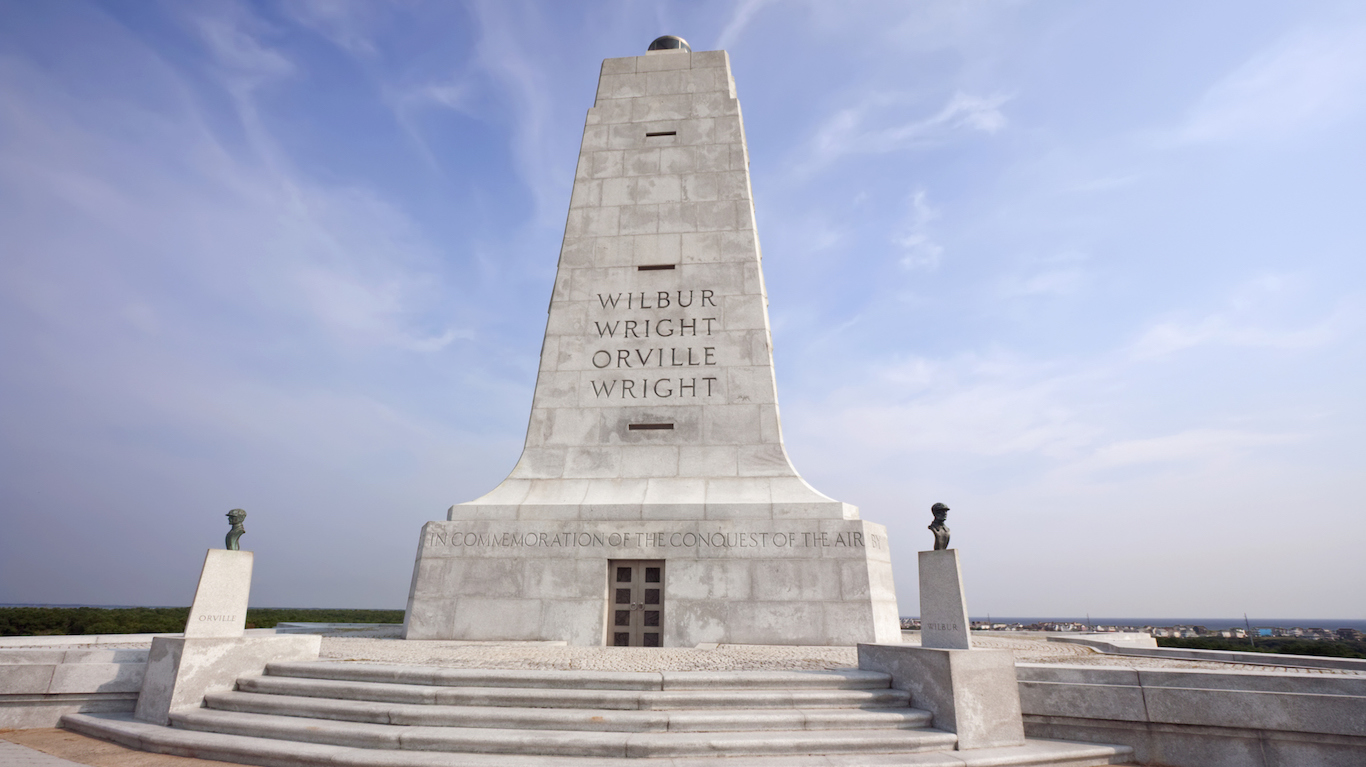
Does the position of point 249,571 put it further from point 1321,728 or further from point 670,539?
point 1321,728

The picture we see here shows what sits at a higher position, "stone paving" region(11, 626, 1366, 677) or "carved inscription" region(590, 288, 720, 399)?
"carved inscription" region(590, 288, 720, 399)

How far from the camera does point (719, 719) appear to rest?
6.91 meters

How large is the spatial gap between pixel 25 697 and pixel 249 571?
98.3 inches

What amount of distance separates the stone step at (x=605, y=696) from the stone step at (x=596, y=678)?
0.08m

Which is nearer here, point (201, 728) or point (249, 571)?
point (201, 728)

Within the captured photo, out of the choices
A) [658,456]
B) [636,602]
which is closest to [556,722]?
[636,602]

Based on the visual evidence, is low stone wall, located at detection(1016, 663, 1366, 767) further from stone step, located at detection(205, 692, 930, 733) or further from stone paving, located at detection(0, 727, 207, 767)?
stone paving, located at detection(0, 727, 207, 767)

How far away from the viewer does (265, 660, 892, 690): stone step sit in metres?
7.63

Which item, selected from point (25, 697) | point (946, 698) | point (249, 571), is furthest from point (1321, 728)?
point (25, 697)

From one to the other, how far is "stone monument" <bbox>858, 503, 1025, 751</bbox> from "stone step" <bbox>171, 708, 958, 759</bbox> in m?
0.34

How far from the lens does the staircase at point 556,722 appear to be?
644cm

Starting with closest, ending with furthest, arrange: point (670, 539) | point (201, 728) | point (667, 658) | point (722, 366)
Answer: point (201, 728)
point (667, 658)
point (670, 539)
point (722, 366)

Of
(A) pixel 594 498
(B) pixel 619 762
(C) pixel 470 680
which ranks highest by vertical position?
(A) pixel 594 498

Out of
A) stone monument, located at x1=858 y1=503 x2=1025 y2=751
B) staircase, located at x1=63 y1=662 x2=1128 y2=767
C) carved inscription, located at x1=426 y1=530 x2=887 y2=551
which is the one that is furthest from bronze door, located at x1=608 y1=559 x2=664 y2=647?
stone monument, located at x1=858 y1=503 x2=1025 y2=751
